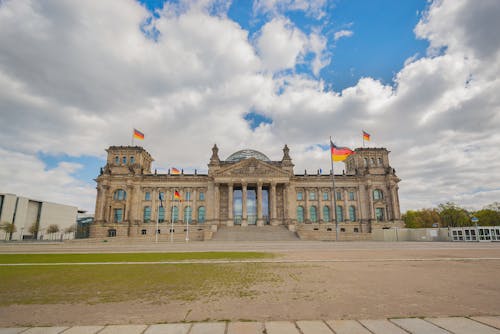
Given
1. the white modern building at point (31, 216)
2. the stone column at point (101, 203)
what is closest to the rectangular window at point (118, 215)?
the stone column at point (101, 203)

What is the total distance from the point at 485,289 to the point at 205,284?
8905 millimetres

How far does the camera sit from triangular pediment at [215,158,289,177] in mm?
72500

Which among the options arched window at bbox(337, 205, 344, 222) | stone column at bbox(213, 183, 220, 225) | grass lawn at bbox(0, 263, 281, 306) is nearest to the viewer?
grass lawn at bbox(0, 263, 281, 306)

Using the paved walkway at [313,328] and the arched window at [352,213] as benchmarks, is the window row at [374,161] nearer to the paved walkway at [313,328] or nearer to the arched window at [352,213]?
the arched window at [352,213]

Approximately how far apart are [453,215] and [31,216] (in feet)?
514

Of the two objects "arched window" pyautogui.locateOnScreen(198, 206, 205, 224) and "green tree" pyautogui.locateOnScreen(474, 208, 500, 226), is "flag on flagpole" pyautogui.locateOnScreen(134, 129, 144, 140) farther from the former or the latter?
"green tree" pyautogui.locateOnScreen(474, 208, 500, 226)

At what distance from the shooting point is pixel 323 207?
77.7 meters

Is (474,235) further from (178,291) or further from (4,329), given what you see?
(4,329)

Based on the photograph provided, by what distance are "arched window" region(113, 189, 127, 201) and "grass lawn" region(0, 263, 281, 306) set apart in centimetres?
6691

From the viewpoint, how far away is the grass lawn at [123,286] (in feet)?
25.3

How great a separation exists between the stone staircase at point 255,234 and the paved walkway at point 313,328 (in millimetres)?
51064

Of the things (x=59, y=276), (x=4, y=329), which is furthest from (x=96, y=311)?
(x=59, y=276)

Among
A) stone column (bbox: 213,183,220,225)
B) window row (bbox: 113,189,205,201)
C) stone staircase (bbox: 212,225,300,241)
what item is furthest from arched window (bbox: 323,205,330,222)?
window row (bbox: 113,189,205,201)

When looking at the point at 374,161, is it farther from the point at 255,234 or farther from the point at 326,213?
the point at 255,234
